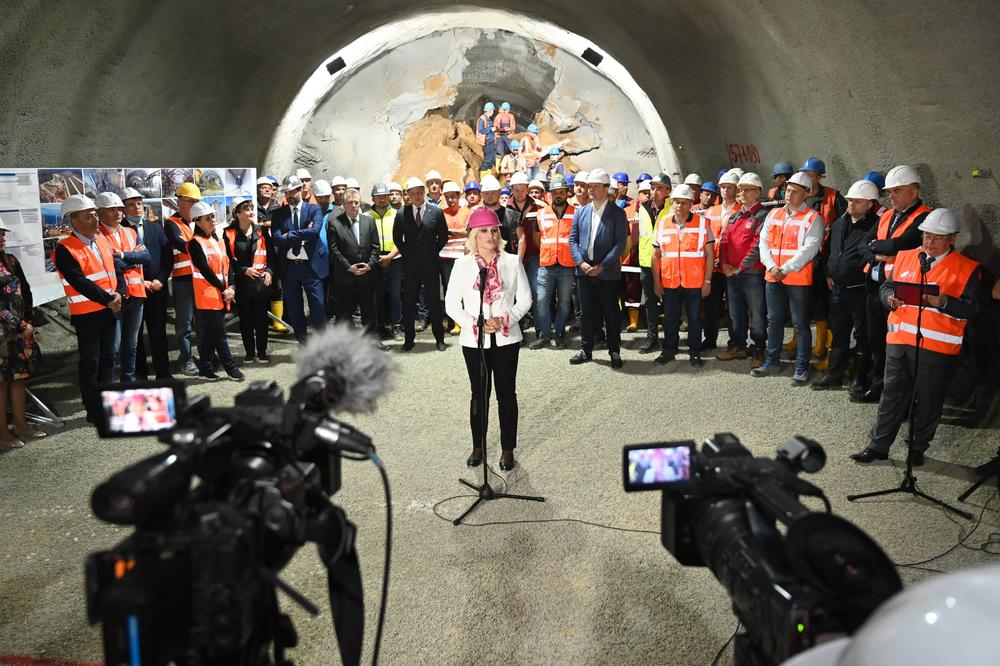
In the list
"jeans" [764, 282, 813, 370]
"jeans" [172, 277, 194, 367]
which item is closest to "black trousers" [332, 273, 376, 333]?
"jeans" [172, 277, 194, 367]

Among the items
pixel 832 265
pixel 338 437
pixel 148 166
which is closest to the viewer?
pixel 338 437

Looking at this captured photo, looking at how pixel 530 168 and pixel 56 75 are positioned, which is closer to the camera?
pixel 56 75

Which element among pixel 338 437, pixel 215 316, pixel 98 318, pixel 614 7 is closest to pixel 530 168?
pixel 614 7

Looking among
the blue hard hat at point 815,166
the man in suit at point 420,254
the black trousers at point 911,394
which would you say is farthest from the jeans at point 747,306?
the man in suit at point 420,254

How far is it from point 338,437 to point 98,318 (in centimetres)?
527

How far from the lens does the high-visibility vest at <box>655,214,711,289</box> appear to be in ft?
25.6

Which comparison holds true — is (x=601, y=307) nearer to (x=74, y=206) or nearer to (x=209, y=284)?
(x=209, y=284)

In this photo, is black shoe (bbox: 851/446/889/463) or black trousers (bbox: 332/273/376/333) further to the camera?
black trousers (bbox: 332/273/376/333)

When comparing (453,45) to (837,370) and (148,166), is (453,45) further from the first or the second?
(837,370)

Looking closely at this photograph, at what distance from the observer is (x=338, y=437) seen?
6.20 ft

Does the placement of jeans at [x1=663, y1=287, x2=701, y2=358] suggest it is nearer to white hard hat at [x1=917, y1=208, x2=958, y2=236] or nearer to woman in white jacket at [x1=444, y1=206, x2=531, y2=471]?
white hard hat at [x1=917, y1=208, x2=958, y2=236]

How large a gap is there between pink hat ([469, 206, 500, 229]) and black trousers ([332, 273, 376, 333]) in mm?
4283

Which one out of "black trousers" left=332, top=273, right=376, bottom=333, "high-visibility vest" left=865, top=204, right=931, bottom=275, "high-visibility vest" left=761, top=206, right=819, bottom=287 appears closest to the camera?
"high-visibility vest" left=865, top=204, right=931, bottom=275

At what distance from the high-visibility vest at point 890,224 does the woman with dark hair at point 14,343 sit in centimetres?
673
